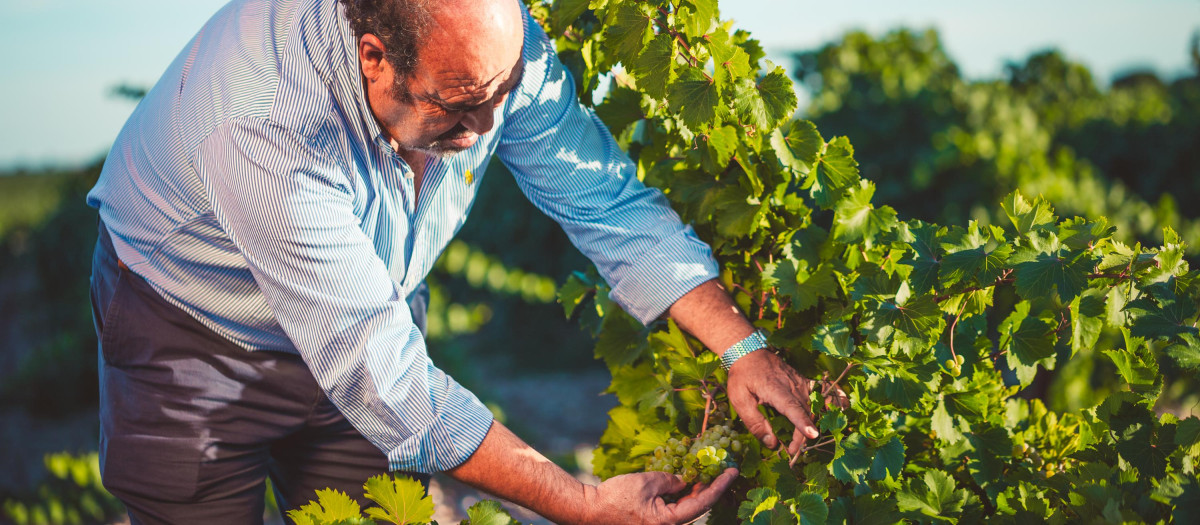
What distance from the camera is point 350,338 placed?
156cm

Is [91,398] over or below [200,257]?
below

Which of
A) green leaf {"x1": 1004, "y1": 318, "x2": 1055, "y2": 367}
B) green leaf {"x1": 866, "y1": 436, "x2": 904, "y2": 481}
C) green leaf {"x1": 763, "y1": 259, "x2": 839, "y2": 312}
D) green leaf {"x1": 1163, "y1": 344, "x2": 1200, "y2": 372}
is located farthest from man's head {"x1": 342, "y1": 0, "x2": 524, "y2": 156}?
green leaf {"x1": 1163, "y1": 344, "x2": 1200, "y2": 372}

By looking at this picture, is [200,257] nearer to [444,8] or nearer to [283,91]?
[283,91]

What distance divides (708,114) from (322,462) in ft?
4.38

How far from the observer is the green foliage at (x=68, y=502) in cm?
420

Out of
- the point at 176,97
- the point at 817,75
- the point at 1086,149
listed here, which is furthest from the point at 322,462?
the point at 1086,149

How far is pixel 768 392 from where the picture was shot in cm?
169

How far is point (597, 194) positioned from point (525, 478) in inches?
27.1

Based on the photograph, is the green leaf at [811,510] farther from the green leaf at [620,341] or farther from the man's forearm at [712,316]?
the green leaf at [620,341]

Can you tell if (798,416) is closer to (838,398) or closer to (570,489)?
(838,398)

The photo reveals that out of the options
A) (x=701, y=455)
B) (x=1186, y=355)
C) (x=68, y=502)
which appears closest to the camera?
(x=1186, y=355)

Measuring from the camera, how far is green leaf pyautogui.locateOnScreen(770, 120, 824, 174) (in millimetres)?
1690

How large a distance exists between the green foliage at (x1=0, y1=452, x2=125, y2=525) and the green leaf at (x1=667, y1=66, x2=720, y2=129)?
156 inches

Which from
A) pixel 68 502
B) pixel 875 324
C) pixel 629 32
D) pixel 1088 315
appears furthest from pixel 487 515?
pixel 68 502
